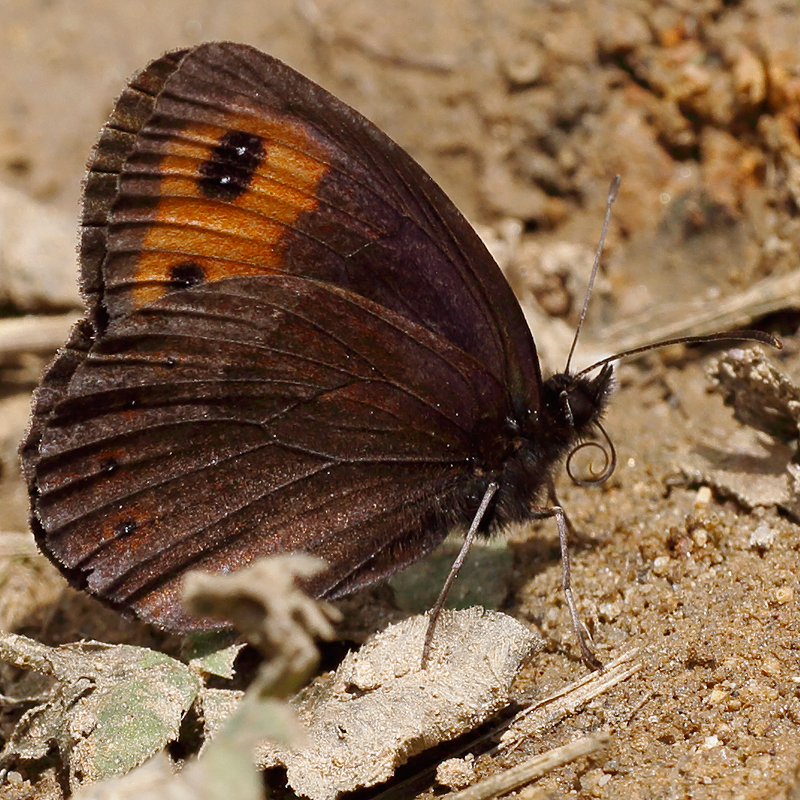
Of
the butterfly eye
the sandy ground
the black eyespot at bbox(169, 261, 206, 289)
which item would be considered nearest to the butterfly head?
the butterfly eye

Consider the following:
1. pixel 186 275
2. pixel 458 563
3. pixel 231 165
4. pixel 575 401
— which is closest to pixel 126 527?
pixel 186 275

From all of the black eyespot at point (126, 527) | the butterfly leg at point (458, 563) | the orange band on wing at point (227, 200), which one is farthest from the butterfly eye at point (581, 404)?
the black eyespot at point (126, 527)

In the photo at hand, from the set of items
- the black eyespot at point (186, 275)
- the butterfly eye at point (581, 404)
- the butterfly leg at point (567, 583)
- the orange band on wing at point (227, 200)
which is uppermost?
the orange band on wing at point (227, 200)

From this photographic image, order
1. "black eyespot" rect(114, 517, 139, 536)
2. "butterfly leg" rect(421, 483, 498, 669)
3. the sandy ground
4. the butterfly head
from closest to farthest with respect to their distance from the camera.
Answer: the sandy ground, "butterfly leg" rect(421, 483, 498, 669), "black eyespot" rect(114, 517, 139, 536), the butterfly head

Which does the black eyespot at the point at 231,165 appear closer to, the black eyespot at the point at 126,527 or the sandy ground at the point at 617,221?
the black eyespot at the point at 126,527

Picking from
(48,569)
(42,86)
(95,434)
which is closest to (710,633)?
(95,434)

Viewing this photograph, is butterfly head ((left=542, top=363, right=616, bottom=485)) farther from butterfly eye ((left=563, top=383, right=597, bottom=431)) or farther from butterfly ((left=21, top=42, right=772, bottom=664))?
butterfly ((left=21, top=42, right=772, bottom=664))

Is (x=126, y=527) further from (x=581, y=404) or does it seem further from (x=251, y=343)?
(x=581, y=404)
